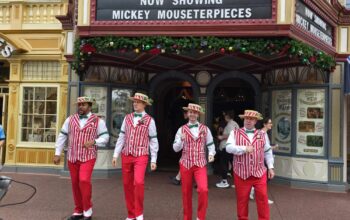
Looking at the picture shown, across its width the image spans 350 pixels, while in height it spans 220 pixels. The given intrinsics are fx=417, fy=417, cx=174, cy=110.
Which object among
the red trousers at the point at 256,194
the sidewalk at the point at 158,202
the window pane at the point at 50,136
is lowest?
the sidewalk at the point at 158,202

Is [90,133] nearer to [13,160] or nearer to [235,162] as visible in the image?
[235,162]

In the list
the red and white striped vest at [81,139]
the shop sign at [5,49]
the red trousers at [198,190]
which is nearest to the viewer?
the red trousers at [198,190]

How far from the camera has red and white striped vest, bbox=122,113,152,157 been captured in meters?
5.76

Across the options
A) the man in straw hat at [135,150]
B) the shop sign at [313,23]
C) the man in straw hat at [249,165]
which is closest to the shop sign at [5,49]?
the man in straw hat at [135,150]

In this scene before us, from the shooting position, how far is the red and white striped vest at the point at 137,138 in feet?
18.9

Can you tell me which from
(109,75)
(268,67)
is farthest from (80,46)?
(268,67)

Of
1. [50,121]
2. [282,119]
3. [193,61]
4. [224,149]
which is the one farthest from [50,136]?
[282,119]

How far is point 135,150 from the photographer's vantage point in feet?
18.9

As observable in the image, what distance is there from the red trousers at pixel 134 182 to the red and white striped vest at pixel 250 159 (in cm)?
129

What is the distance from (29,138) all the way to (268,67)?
20.4 feet

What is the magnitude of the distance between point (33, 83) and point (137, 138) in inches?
225

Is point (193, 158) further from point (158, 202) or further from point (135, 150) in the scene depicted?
point (158, 202)

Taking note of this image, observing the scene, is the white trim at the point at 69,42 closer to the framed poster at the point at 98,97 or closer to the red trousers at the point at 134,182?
the framed poster at the point at 98,97

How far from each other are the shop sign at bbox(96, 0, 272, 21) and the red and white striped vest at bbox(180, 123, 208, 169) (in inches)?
104
